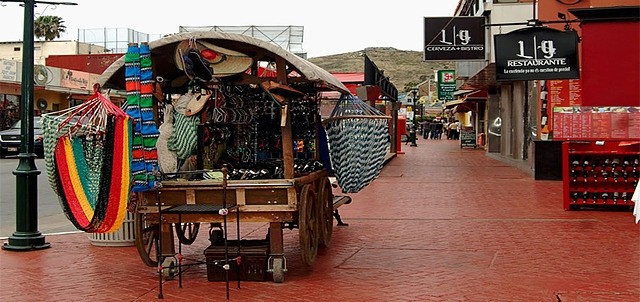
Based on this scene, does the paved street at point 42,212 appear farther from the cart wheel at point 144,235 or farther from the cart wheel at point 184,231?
the cart wheel at point 144,235

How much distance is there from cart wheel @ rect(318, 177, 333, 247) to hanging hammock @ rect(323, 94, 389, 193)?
0.81ft

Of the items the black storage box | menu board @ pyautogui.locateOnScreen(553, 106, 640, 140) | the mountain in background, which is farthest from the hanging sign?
the mountain in background

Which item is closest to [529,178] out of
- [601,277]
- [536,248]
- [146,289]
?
[536,248]

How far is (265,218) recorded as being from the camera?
776cm

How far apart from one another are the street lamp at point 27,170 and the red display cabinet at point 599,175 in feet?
27.1

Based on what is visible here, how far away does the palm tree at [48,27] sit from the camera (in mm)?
74875

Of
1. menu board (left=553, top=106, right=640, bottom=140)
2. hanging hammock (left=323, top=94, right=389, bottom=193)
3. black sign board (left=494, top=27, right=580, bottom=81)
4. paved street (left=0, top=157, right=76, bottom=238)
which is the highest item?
black sign board (left=494, top=27, right=580, bottom=81)

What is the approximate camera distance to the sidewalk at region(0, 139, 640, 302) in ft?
24.0

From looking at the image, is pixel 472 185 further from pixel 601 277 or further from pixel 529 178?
pixel 601 277

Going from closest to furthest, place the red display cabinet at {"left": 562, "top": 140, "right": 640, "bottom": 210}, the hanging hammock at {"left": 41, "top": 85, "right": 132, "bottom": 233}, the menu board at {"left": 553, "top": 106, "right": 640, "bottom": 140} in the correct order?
the hanging hammock at {"left": 41, "top": 85, "right": 132, "bottom": 233} → the menu board at {"left": 553, "top": 106, "right": 640, "bottom": 140} → the red display cabinet at {"left": 562, "top": 140, "right": 640, "bottom": 210}

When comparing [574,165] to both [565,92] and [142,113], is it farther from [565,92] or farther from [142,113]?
[142,113]

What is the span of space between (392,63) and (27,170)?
5727 inches

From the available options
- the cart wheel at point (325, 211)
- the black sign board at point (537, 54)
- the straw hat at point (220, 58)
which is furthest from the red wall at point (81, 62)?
the straw hat at point (220, 58)

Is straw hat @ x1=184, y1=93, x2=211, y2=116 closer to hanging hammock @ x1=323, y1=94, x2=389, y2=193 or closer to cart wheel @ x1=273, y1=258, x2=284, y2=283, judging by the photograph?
hanging hammock @ x1=323, y1=94, x2=389, y2=193
